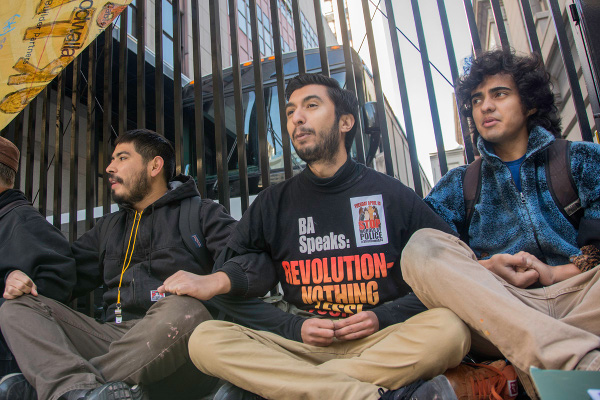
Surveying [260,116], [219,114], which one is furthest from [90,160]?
[260,116]

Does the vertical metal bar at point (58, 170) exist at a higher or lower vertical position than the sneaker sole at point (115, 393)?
higher

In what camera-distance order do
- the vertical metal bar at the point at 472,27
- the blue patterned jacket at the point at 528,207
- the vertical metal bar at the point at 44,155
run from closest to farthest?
the blue patterned jacket at the point at 528,207, the vertical metal bar at the point at 472,27, the vertical metal bar at the point at 44,155

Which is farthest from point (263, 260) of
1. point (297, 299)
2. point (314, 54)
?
point (314, 54)

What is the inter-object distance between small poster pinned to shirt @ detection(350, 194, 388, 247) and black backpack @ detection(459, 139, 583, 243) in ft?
1.47

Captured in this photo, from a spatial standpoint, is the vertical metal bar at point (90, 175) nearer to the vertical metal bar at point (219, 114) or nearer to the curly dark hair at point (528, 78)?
the vertical metal bar at point (219, 114)

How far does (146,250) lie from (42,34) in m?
1.78

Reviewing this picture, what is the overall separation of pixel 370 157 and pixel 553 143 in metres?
1.43

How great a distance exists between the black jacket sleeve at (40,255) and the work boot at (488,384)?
2.02m

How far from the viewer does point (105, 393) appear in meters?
1.50

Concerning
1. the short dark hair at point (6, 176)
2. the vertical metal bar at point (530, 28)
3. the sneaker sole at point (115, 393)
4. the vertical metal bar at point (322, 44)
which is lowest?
the sneaker sole at point (115, 393)

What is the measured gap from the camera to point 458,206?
206cm

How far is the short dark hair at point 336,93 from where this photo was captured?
2350 mm

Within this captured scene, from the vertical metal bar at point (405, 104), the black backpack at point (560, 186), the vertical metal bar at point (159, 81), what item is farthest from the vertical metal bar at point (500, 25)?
the vertical metal bar at point (159, 81)

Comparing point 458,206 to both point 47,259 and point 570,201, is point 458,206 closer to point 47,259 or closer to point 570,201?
point 570,201
